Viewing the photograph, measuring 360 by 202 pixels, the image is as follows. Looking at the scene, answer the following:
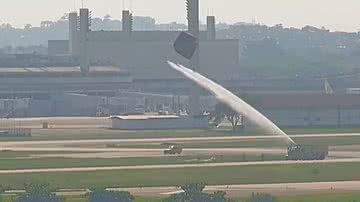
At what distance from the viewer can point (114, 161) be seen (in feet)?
251

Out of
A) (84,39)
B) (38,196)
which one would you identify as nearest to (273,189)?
(38,196)

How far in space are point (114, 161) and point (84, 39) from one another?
9475 cm

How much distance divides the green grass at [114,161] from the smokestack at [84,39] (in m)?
83.7

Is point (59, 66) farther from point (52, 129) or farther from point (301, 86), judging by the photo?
point (52, 129)

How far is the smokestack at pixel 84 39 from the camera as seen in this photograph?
164000 mm

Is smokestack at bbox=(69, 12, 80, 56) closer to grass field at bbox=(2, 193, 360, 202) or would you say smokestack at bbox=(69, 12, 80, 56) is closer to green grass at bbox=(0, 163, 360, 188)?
green grass at bbox=(0, 163, 360, 188)

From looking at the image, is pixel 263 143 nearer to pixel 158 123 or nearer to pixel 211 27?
pixel 158 123

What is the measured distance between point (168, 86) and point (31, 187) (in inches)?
4727

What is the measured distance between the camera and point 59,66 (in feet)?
551

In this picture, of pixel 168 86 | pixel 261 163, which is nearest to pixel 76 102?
pixel 168 86

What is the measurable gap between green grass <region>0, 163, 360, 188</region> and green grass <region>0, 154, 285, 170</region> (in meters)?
4.70

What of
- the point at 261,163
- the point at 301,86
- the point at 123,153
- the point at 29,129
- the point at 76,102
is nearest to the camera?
the point at 261,163

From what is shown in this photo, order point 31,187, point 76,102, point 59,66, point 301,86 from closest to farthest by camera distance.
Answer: point 31,187
point 76,102
point 59,66
point 301,86

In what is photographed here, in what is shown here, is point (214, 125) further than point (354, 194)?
Yes
